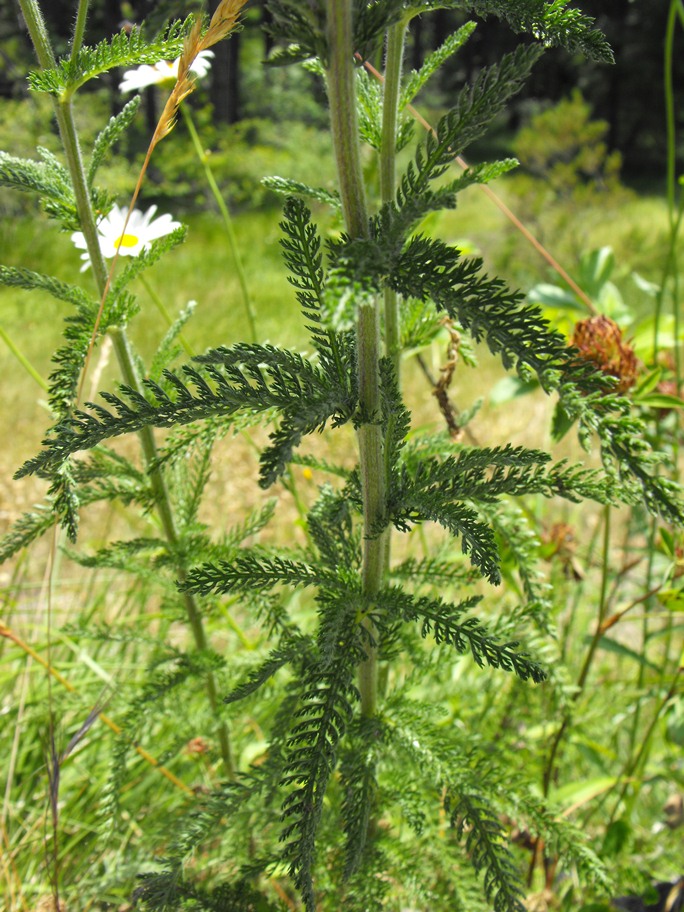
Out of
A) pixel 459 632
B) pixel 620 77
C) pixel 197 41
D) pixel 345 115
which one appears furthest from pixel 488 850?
pixel 620 77

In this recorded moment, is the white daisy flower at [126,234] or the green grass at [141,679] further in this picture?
the green grass at [141,679]

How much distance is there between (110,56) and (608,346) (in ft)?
1.83

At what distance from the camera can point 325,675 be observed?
520 millimetres

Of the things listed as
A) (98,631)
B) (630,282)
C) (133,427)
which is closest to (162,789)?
(98,631)

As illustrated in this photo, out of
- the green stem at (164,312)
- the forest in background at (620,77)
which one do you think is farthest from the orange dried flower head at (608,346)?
the forest in background at (620,77)

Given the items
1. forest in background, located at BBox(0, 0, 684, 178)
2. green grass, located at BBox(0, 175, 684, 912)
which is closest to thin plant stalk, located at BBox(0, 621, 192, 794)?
green grass, located at BBox(0, 175, 684, 912)

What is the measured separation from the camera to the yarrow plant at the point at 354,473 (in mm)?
393

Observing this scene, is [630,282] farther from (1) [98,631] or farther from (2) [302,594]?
(1) [98,631]

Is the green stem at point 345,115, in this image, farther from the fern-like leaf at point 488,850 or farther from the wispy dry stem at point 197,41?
the fern-like leaf at point 488,850

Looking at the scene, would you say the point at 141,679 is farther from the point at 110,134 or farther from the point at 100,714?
the point at 110,134

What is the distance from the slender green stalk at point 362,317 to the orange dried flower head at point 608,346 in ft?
1.17

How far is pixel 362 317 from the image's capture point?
45 centimetres

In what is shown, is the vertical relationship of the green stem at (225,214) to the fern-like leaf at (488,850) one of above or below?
above

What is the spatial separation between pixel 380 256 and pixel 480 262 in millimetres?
56
